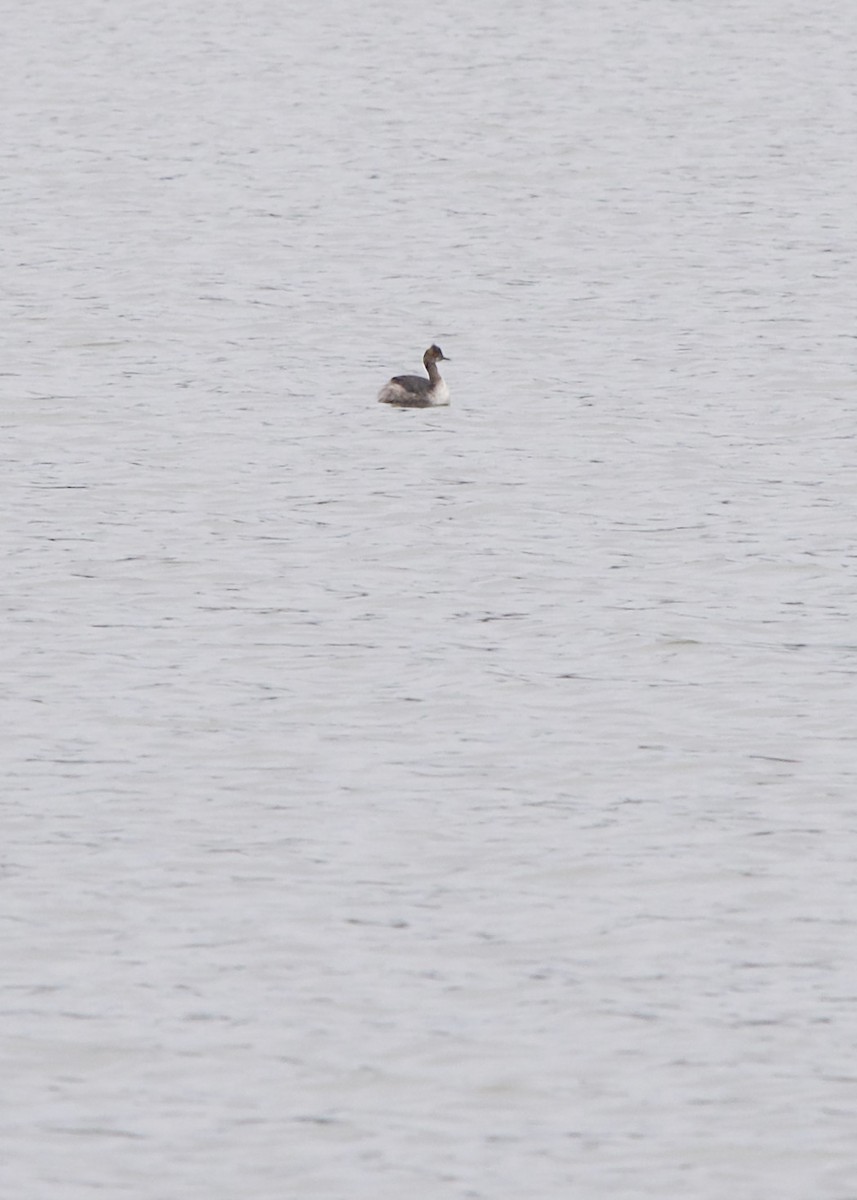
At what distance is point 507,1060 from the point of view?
36.8ft

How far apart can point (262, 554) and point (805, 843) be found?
7.04m

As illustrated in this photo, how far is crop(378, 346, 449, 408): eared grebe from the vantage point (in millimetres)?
24766

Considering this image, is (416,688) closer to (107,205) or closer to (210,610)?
(210,610)

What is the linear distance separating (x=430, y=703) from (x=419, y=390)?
924 cm

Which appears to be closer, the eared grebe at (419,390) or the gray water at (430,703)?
the gray water at (430,703)

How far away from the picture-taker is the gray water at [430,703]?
35.8 ft

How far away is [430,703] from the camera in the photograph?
52.5 ft

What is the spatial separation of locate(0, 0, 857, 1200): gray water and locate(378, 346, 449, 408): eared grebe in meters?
0.24

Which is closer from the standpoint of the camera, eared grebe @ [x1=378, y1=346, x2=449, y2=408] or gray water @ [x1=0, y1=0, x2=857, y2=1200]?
gray water @ [x1=0, y1=0, x2=857, y2=1200]

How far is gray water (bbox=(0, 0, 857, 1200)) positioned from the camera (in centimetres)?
1091

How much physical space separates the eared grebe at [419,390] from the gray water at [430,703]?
9.3 inches

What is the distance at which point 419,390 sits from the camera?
24828 mm

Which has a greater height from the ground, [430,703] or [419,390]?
[430,703]

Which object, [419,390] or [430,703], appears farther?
[419,390]
